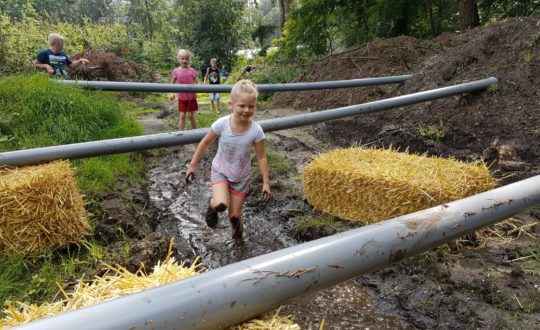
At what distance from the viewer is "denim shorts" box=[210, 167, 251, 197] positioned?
4.07 meters

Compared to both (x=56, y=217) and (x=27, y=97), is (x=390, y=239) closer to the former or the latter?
(x=56, y=217)

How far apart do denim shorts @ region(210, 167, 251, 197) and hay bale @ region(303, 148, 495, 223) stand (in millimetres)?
998

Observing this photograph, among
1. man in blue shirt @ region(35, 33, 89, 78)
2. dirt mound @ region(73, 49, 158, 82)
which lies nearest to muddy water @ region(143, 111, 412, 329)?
man in blue shirt @ region(35, 33, 89, 78)

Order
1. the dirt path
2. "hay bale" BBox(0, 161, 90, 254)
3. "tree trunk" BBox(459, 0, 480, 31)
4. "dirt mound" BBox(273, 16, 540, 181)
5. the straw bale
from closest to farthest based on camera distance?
1. the straw bale
2. the dirt path
3. "hay bale" BBox(0, 161, 90, 254)
4. "dirt mound" BBox(273, 16, 540, 181)
5. "tree trunk" BBox(459, 0, 480, 31)

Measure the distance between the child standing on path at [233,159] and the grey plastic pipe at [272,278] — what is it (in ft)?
6.97

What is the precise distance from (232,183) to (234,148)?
1.23 ft

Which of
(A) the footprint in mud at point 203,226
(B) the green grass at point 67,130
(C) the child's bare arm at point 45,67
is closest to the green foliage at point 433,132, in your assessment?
(A) the footprint in mud at point 203,226

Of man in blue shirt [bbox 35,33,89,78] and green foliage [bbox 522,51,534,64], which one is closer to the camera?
green foliage [bbox 522,51,534,64]

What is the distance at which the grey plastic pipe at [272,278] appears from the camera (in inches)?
44.1

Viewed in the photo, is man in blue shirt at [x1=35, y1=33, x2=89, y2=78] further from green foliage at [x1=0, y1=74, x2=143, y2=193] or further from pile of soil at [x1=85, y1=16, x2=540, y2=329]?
pile of soil at [x1=85, y1=16, x2=540, y2=329]

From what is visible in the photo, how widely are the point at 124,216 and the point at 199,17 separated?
27026 mm

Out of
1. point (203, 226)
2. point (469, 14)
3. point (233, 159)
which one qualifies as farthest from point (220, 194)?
point (469, 14)

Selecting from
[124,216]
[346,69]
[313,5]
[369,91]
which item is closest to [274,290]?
[124,216]

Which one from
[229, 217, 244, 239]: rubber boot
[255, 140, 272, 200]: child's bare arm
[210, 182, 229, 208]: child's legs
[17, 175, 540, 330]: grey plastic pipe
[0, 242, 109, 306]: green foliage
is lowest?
[229, 217, 244, 239]: rubber boot
